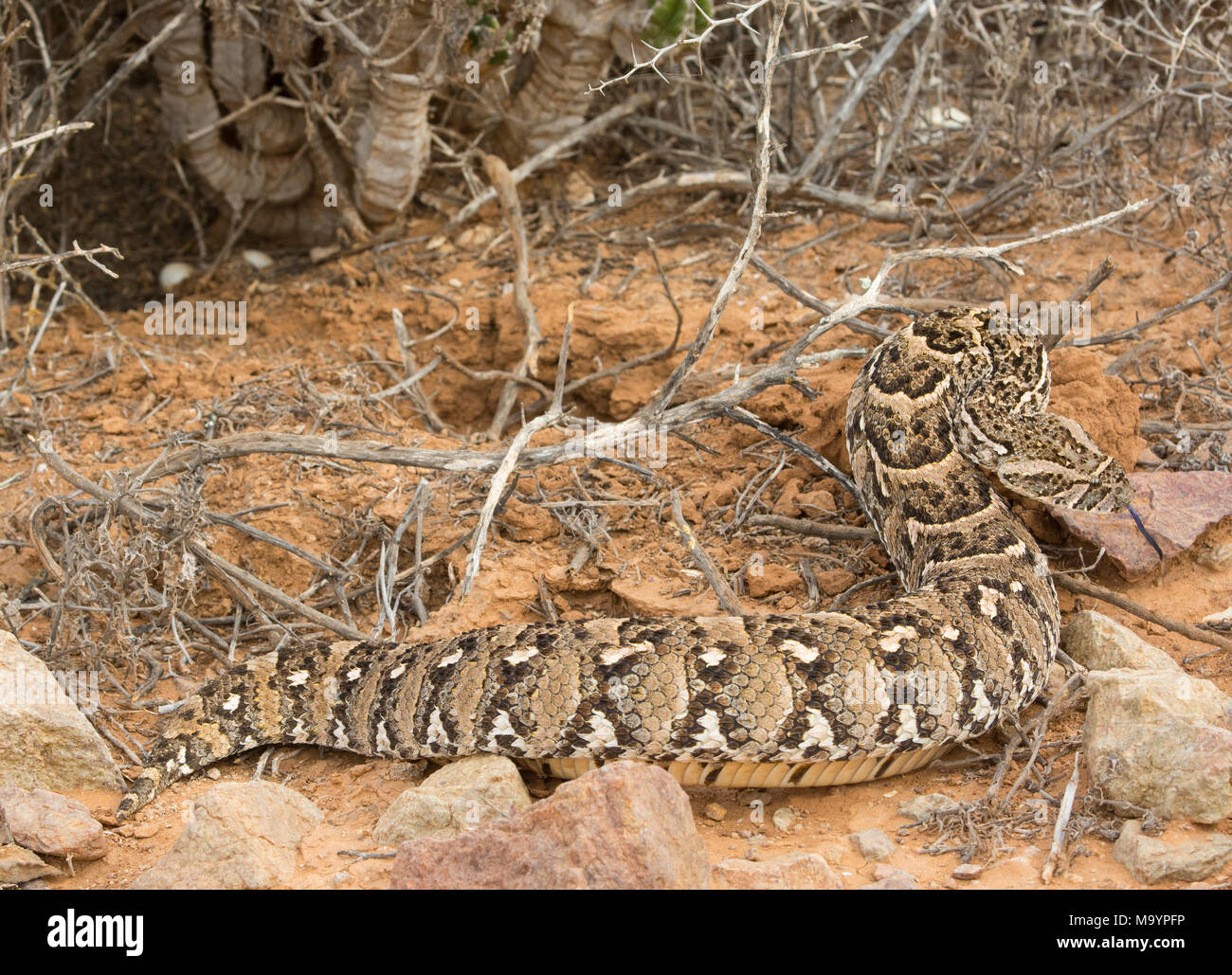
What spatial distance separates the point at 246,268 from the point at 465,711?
551cm

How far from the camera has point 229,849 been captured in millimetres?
4219

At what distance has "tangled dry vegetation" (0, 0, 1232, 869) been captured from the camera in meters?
5.89

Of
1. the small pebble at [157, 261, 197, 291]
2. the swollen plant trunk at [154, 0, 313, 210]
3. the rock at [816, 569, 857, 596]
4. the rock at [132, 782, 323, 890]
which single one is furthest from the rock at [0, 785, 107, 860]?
the swollen plant trunk at [154, 0, 313, 210]

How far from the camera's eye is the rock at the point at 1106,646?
5.13 meters

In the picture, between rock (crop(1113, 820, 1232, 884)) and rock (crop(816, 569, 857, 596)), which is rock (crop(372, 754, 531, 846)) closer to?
rock (crop(816, 569, 857, 596))

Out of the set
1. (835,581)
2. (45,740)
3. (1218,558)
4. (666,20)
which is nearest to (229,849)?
(45,740)

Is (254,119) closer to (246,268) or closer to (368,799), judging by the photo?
(246,268)

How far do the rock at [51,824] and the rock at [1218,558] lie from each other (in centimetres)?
514

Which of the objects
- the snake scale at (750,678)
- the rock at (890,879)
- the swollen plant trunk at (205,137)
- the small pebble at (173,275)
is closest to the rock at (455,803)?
the snake scale at (750,678)

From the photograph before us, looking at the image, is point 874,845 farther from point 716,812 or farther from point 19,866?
point 19,866

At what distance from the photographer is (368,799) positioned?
505cm

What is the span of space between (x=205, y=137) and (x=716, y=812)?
6.54m

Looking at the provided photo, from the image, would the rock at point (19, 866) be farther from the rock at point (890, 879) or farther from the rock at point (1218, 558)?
the rock at point (1218, 558)

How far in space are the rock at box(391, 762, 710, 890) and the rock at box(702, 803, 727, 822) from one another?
0.91 m
